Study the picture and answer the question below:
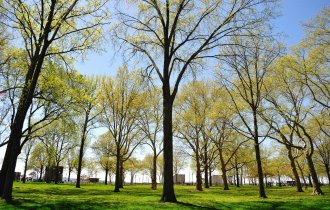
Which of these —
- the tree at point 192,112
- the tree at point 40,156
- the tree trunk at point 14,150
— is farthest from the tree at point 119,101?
the tree at point 40,156

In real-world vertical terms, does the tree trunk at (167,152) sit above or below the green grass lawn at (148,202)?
above

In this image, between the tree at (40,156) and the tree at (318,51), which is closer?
the tree at (318,51)

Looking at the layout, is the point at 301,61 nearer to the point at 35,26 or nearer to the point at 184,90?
the point at 184,90

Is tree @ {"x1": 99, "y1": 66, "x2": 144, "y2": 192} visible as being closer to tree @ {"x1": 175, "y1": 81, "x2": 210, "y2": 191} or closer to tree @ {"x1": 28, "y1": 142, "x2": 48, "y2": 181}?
tree @ {"x1": 175, "y1": 81, "x2": 210, "y2": 191}

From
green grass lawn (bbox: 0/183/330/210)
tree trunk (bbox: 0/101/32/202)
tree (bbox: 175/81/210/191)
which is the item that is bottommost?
green grass lawn (bbox: 0/183/330/210)

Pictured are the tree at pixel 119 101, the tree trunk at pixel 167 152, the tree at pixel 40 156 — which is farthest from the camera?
the tree at pixel 40 156

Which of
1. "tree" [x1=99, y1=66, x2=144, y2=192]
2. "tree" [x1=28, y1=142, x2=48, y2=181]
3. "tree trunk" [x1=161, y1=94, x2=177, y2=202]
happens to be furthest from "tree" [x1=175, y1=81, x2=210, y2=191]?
"tree" [x1=28, y1=142, x2=48, y2=181]

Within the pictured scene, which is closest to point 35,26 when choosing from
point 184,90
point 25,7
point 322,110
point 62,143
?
point 25,7

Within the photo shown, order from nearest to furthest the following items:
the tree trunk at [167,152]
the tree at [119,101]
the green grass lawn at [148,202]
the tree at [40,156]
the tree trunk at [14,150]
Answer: the green grass lawn at [148,202] < the tree trunk at [14,150] < the tree trunk at [167,152] < the tree at [119,101] < the tree at [40,156]

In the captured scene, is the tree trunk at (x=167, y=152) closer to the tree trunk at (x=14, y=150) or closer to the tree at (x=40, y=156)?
the tree trunk at (x=14, y=150)

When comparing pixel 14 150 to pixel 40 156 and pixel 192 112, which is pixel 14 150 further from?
pixel 40 156

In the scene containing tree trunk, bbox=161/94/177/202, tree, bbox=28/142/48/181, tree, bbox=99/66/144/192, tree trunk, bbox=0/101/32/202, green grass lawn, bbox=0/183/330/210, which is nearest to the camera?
green grass lawn, bbox=0/183/330/210

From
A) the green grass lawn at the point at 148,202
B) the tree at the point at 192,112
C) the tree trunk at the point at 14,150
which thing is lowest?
the green grass lawn at the point at 148,202

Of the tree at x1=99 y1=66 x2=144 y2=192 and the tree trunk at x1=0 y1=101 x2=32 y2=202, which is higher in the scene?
the tree at x1=99 y1=66 x2=144 y2=192
